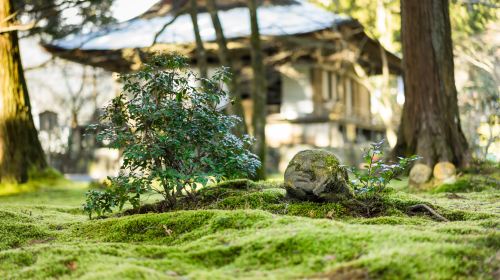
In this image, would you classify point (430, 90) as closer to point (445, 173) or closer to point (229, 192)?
point (445, 173)

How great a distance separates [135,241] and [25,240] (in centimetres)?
105

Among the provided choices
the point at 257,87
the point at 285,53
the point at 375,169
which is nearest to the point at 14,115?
the point at 257,87

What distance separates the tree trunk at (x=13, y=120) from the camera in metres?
11.1

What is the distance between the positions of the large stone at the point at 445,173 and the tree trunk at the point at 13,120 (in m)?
7.29

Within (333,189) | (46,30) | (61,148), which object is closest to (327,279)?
(333,189)

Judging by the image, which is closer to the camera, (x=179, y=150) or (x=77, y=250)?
(x=77, y=250)

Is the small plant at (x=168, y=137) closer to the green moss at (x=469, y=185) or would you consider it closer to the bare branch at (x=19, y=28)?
the green moss at (x=469, y=185)

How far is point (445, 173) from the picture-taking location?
8.72 metres

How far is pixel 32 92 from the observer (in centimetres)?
3316

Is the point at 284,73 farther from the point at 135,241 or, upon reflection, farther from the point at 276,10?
the point at 135,241

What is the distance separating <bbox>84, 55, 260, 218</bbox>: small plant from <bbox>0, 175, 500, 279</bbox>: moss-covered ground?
0.31m

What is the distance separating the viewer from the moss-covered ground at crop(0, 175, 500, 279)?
3.21 meters

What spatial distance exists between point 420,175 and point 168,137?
494 centimetres

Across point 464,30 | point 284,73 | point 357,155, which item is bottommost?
point 357,155
